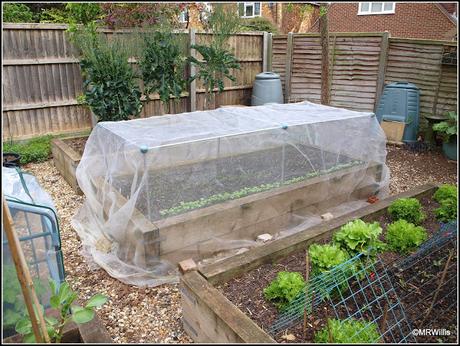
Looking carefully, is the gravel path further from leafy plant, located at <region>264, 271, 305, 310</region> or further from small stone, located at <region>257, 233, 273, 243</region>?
small stone, located at <region>257, 233, 273, 243</region>

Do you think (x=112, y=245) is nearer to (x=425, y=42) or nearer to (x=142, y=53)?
(x=142, y=53)

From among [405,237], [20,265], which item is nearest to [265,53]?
[405,237]

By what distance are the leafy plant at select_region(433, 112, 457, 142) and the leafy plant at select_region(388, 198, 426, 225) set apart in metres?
2.98

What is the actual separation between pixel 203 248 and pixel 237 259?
2.49ft

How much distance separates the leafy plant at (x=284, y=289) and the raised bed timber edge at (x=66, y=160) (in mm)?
3334

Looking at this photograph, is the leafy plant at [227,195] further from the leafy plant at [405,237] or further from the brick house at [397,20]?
the brick house at [397,20]

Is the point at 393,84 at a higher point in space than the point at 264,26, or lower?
lower

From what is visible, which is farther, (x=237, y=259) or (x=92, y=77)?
(x=92, y=77)

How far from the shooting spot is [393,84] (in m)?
7.02

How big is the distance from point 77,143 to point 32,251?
3.99 meters

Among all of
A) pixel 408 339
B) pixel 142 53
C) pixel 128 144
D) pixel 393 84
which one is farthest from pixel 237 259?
pixel 393 84

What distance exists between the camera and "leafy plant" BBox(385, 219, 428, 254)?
119 inches

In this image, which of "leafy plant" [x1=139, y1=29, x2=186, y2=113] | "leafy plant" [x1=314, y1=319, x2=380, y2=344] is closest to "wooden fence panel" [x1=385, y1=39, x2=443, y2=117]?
"leafy plant" [x1=139, y1=29, x2=186, y2=113]

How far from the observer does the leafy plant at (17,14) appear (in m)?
7.21
